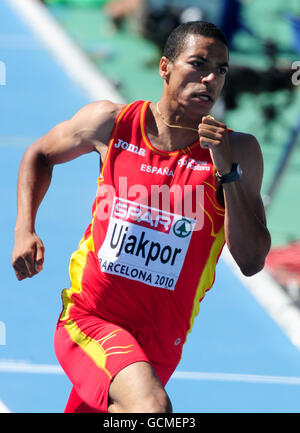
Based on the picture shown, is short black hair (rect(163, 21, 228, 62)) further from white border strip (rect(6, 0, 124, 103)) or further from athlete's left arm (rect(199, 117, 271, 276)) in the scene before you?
white border strip (rect(6, 0, 124, 103))

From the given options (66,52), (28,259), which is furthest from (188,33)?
(66,52)

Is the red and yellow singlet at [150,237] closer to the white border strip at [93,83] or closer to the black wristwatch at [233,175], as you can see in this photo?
the black wristwatch at [233,175]

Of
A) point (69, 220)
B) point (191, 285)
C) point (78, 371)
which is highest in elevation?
point (69, 220)

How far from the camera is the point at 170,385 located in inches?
233

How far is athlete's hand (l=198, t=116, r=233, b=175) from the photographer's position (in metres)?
3.72

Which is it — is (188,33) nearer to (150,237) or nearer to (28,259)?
(150,237)

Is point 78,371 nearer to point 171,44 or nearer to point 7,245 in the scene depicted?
point 171,44

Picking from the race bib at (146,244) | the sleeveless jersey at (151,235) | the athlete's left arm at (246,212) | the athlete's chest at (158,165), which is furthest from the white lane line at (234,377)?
the athlete's chest at (158,165)

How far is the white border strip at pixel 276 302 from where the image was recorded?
22.2ft

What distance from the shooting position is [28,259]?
3.86 meters

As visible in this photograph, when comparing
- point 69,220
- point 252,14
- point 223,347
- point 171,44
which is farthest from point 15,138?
point 252,14

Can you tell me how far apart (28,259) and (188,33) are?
4.01ft

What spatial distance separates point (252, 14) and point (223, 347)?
13239mm

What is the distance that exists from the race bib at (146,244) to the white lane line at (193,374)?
2009mm
